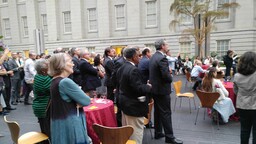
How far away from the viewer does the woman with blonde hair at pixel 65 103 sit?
7.80ft

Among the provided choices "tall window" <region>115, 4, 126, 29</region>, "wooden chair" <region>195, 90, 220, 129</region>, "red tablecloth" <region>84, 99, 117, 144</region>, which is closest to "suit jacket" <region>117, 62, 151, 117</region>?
"red tablecloth" <region>84, 99, 117, 144</region>

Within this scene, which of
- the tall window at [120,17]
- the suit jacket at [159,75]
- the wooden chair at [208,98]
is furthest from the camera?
the tall window at [120,17]

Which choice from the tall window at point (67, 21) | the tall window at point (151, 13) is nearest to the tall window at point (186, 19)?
the tall window at point (151, 13)

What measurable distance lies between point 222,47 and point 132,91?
19.7m

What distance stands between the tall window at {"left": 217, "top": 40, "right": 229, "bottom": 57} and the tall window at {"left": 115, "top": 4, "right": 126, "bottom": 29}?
33.9 feet

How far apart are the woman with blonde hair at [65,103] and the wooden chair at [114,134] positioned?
32 centimetres

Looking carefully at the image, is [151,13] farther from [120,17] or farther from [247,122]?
[247,122]

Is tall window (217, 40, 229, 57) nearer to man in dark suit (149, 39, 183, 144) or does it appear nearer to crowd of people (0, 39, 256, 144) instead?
crowd of people (0, 39, 256, 144)

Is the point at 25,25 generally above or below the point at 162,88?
above

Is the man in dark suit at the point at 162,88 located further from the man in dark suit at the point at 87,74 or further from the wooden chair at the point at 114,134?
the man in dark suit at the point at 87,74

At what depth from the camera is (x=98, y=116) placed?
3852mm

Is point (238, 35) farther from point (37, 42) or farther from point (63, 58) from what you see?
point (63, 58)

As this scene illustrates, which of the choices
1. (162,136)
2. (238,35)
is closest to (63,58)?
(162,136)

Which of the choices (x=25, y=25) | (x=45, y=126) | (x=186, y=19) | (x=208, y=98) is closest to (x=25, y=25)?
(x=25, y=25)
